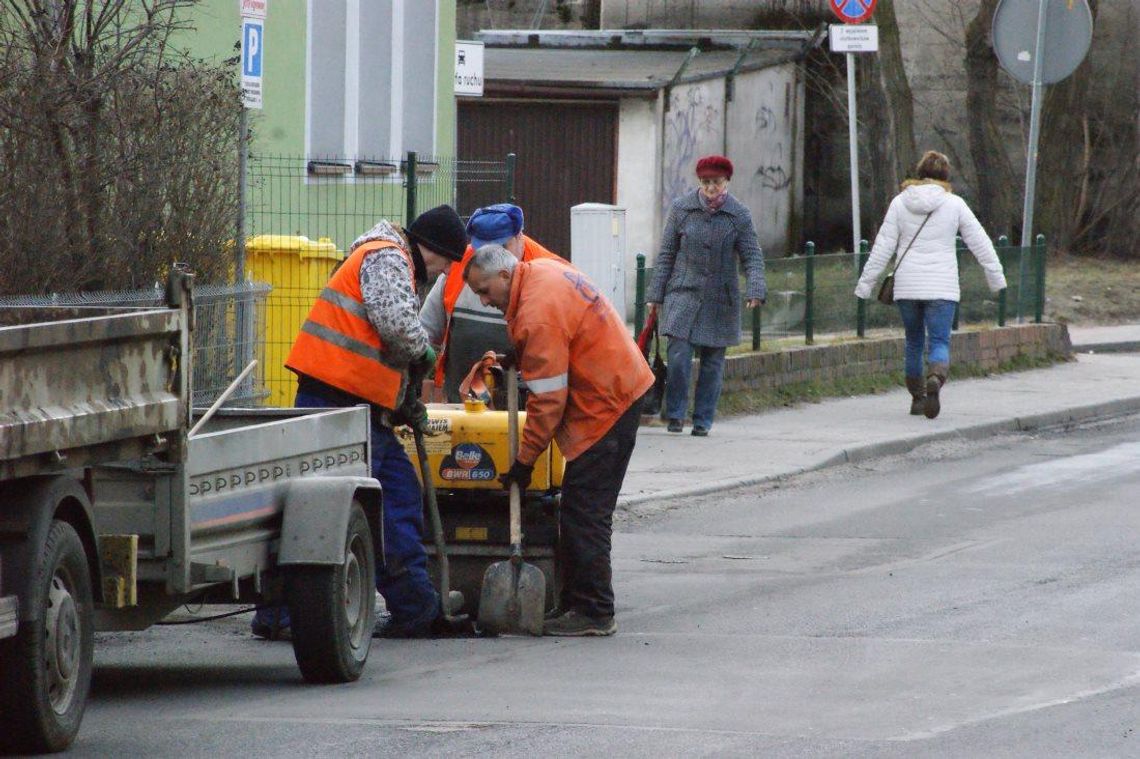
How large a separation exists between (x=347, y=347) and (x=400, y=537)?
75 centimetres

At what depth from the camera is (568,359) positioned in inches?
323

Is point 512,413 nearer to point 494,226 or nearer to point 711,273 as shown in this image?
point 494,226

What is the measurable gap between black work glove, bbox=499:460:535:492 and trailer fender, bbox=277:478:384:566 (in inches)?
42.2

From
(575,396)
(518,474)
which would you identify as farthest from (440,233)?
(518,474)

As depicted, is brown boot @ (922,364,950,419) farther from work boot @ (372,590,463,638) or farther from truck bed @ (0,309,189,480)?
truck bed @ (0,309,189,480)

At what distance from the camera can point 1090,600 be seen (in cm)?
859

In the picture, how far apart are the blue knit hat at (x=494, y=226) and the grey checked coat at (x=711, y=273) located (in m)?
5.41

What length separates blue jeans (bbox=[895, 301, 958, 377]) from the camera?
15.5 m

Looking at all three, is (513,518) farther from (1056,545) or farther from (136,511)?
(1056,545)

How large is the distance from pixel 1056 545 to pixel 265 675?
4.44 meters

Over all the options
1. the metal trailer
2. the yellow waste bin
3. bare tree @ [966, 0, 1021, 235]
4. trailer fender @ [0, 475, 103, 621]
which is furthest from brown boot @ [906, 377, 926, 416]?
bare tree @ [966, 0, 1021, 235]

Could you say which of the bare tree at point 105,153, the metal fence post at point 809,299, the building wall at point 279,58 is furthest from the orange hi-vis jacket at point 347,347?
the metal fence post at point 809,299

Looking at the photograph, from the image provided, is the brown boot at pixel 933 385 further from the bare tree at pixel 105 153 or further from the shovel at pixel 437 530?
the shovel at pixel 437 530

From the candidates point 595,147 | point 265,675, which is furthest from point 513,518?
point 595,147
